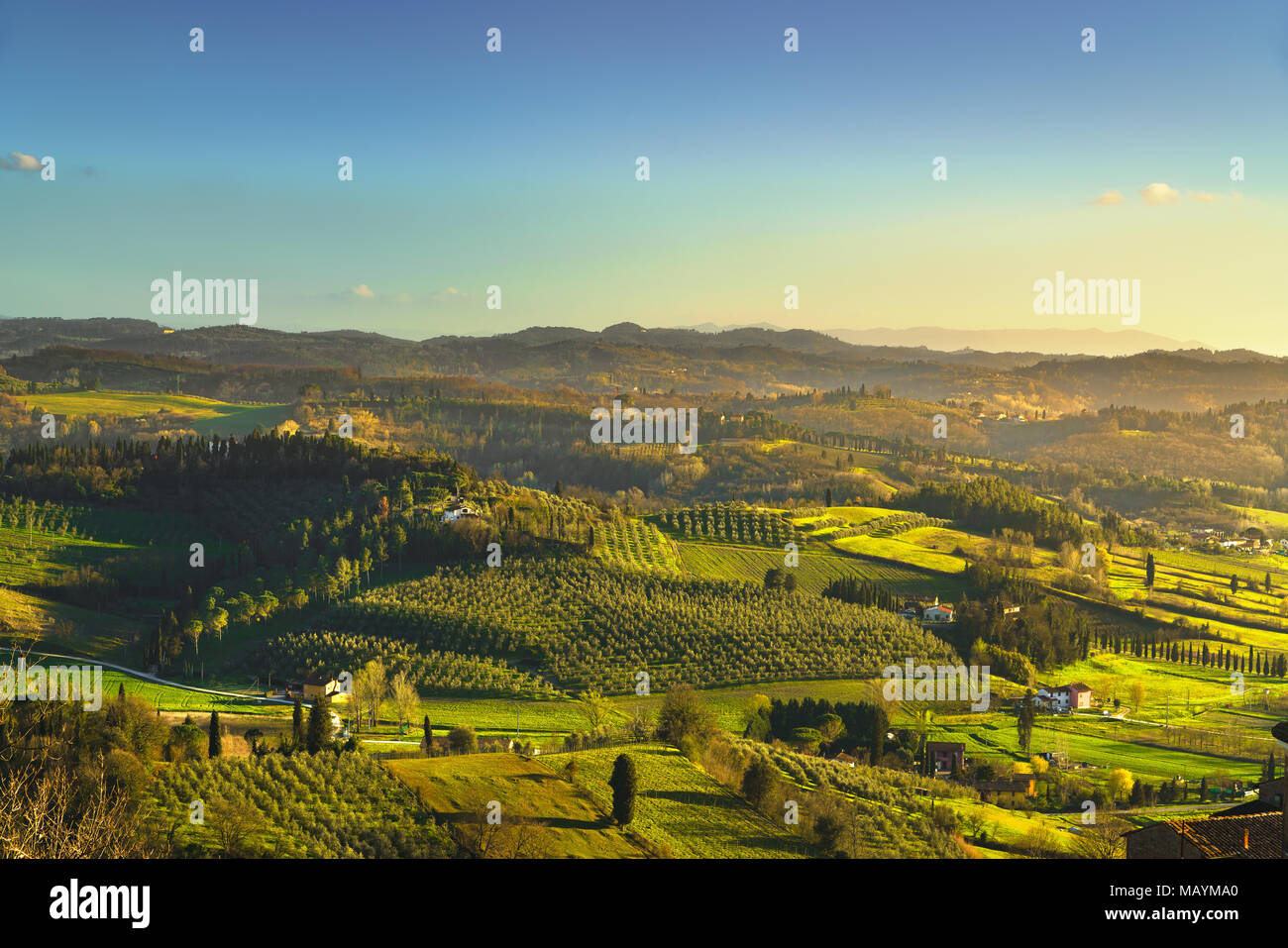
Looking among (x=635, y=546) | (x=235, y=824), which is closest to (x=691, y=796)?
(x=235, y=824)

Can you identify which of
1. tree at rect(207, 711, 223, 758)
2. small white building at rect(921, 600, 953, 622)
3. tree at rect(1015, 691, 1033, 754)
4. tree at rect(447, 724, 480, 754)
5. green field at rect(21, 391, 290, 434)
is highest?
green field at rect(21, 391, 290, 434)

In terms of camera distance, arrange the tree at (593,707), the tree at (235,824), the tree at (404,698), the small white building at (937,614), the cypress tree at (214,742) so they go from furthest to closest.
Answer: the small white building at (937,614)
the tree at (404,698)
the tree at (593,707)
the cypress tree at (214,742)
the tree at (235,824)

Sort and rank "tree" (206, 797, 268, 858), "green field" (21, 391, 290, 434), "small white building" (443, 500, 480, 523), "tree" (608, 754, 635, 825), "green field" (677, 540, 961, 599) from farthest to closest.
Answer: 1. "green field" (21, 391, 290, 434)
2. "small white building" (443, 500, 480, 523)
3. "green field" (677, 540, 961, 599)
4. "tree" (608, 754, 635, 825)
5. "tree" (206, 797, 268, 858)

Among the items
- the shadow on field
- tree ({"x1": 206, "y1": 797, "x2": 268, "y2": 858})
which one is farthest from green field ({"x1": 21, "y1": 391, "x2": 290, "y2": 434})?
tree ({"x1": 206, "y1": 797, "x2": 268, "y2": 858})

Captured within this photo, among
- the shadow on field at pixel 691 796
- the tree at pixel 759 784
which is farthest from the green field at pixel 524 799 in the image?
the tree at pixel 759 784

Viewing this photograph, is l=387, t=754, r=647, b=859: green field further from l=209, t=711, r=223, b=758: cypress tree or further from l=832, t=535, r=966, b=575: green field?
l=832, t=535, r=966, b=575: green field

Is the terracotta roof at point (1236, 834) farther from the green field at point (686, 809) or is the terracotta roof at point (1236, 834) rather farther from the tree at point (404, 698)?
the tree at point (404, 698)

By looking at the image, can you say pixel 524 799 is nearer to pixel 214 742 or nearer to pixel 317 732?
pixel 317 732
